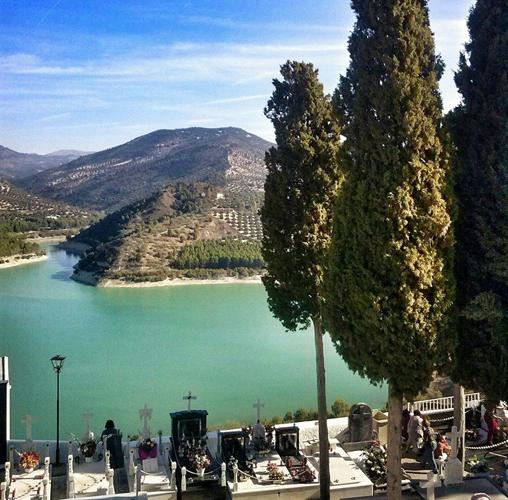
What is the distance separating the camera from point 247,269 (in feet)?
202

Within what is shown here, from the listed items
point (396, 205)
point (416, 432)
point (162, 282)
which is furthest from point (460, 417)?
point (162, 282)

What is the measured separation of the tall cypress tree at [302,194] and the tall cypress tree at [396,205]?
238 centimetres

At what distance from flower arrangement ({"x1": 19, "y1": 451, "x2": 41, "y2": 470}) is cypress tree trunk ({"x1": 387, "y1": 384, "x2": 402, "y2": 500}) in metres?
5.89

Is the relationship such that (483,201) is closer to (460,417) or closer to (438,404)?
(460,417)

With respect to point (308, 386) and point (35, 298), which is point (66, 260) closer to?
point (35, 298)

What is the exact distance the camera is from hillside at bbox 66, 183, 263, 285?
6034cm

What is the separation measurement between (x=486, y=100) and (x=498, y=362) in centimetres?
275

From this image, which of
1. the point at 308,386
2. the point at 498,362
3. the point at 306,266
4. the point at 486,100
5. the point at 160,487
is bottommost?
the point at 308,386

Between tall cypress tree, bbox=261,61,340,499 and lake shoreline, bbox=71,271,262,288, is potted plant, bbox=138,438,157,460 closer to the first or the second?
tall cypress tree, bbox=261,61,340,499

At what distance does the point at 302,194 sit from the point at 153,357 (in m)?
23.7

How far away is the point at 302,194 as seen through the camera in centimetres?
858

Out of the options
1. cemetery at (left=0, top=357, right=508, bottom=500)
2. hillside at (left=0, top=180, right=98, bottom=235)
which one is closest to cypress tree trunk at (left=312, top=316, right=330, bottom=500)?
cemetery at (left=0, top=357, right=508, bottom=500)

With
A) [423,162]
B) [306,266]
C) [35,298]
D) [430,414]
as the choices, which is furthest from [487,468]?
[35,298]

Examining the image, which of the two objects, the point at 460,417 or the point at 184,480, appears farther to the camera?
the point at 460,417
